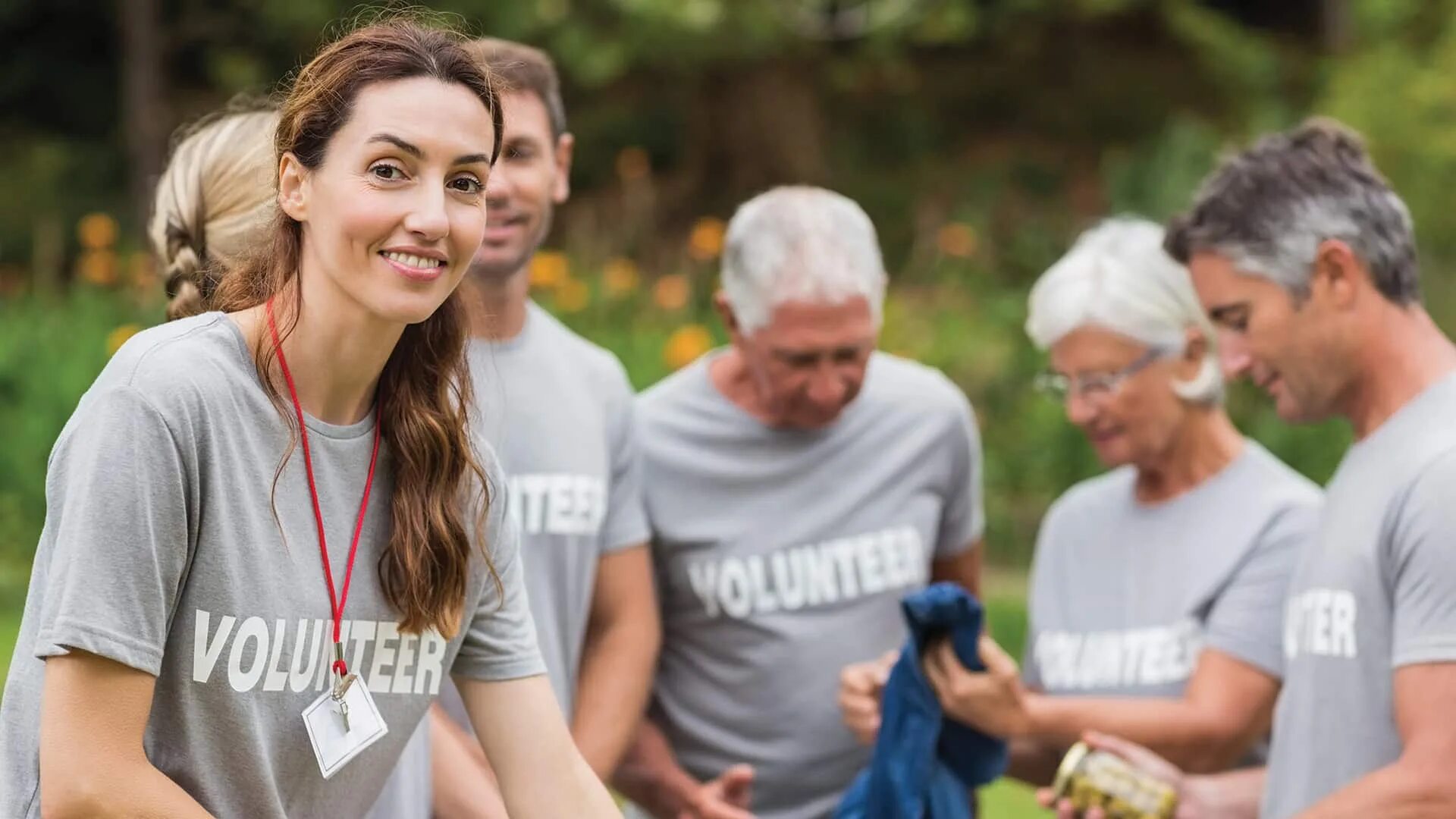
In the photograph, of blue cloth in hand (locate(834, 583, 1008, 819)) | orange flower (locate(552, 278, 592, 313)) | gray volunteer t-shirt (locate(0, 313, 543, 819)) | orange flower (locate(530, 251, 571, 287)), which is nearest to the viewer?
gray volunteer t-shirt (locate(0, 313, 543, 819))

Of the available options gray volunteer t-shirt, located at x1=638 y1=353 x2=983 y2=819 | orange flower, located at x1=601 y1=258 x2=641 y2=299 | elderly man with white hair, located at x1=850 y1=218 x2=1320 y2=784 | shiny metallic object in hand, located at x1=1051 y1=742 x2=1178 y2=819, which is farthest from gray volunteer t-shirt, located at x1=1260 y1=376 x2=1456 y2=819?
orange flower, located at x1=601 y1=258 x2=641 y2=299

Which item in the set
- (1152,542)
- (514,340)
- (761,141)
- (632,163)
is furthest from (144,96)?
(1152,542)

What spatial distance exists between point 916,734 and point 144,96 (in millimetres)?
11797

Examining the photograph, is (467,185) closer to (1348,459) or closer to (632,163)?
(1348,459)

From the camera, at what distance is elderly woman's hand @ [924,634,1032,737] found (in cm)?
324

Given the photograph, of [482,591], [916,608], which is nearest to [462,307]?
[482,591]

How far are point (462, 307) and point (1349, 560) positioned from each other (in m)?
1.50

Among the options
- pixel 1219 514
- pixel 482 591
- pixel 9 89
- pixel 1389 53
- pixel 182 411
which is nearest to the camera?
pixel 182 411

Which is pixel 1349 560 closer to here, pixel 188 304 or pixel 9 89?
pixel 188 304

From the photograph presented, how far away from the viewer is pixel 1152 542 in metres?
3.73

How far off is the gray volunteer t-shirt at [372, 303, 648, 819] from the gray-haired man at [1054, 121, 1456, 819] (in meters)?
1.04

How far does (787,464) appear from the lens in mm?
3816

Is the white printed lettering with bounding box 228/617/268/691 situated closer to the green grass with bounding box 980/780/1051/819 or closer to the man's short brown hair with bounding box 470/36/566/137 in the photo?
the man's short brown hair with bounding box 470/36/566/137

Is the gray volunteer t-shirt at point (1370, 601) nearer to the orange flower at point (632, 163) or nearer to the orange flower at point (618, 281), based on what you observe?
the orange flower at point (618, 281)
